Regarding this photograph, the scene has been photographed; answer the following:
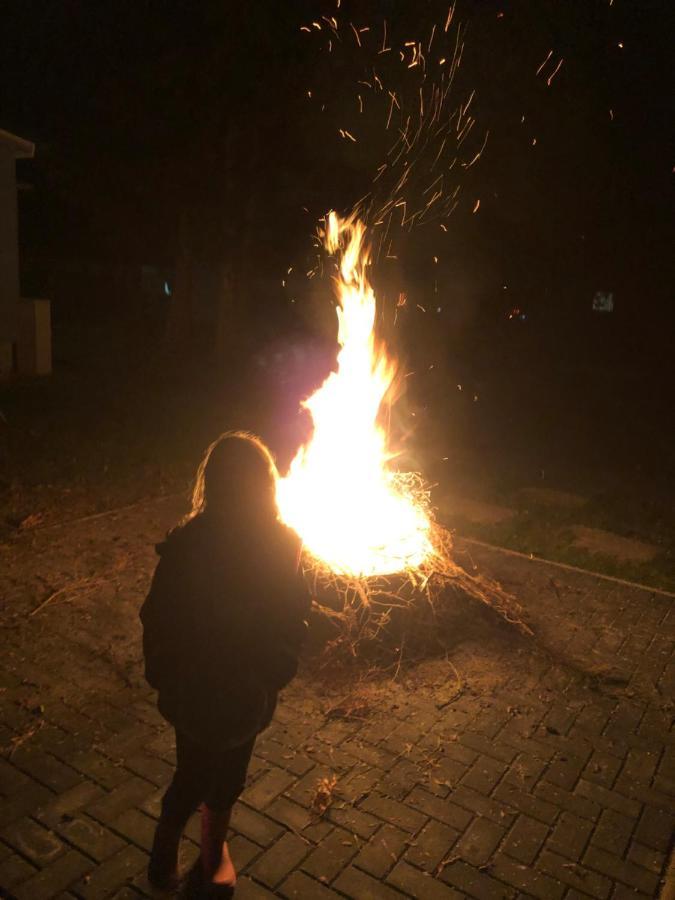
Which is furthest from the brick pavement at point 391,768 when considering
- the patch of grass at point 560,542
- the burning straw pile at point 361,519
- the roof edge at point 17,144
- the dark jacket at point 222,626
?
the roof edge at point 17,144

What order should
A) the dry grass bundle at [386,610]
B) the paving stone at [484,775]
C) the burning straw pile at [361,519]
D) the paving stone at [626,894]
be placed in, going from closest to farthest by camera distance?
Answer: the paving stone at [626,894] → the paving stone at [484,775] → the dry grass bundle at [386,610] → the burning straw pile at [361,519]

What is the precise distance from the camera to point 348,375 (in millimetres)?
6902

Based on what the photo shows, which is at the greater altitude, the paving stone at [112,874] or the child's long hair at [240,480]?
the child's long hair at [240,480]

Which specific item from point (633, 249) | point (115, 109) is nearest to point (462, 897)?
point (115, 109)

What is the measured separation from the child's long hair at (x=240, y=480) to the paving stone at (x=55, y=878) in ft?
5.68

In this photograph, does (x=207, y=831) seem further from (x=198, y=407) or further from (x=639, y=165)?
(x=639, y=165)

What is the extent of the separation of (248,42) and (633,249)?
11930mm

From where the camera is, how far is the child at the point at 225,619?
2895 mm

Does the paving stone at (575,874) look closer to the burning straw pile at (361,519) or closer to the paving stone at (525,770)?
the paving stone at (525,770)

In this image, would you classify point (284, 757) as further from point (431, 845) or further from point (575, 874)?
point (575, 874)

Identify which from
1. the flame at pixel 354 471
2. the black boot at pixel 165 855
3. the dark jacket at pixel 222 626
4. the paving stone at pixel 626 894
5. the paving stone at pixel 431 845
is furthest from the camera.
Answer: the flame at pixel 354 471

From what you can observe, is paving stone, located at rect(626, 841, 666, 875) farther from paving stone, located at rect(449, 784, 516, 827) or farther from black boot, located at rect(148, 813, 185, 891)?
black boot, located at rect(148, 813, 185, 891)

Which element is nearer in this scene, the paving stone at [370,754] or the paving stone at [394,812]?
the paving stone at [394,812]

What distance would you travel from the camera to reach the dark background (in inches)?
516
